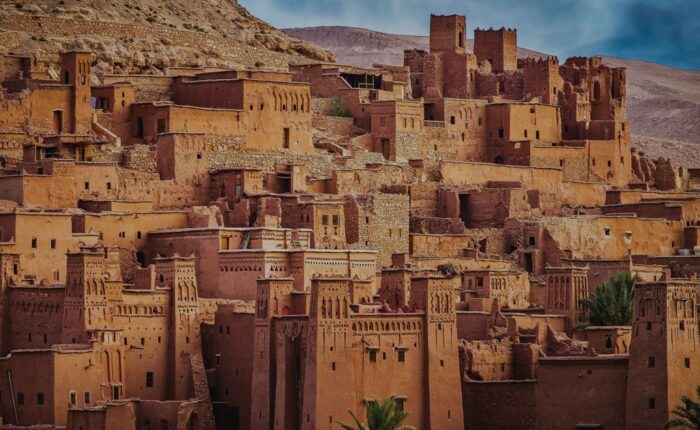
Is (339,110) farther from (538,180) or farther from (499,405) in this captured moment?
(499,405)

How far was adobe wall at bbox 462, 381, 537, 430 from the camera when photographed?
54562 mm

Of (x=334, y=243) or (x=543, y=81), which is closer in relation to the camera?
(x=334, y=243)

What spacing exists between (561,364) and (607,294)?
5.48 metres

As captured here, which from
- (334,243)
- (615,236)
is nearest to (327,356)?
(334,243)

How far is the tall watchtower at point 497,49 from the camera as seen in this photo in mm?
76438

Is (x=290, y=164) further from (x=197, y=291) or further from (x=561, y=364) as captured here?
(x=561, y=364)

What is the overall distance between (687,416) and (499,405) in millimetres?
6275

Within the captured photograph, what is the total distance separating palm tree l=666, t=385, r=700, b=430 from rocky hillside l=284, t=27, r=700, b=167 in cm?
4588

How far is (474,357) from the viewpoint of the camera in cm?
5556

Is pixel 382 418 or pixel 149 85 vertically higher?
pixel 149 85

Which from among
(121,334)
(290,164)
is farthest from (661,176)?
(121,334)

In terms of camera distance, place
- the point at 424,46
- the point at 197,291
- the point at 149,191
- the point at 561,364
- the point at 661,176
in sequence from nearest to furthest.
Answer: the point at 561,364
the point at 197,291
the point at 149,191
the point at 661,176
the point at 424,46

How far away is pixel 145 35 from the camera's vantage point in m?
70.9

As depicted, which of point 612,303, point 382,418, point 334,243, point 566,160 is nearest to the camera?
point 382,418
